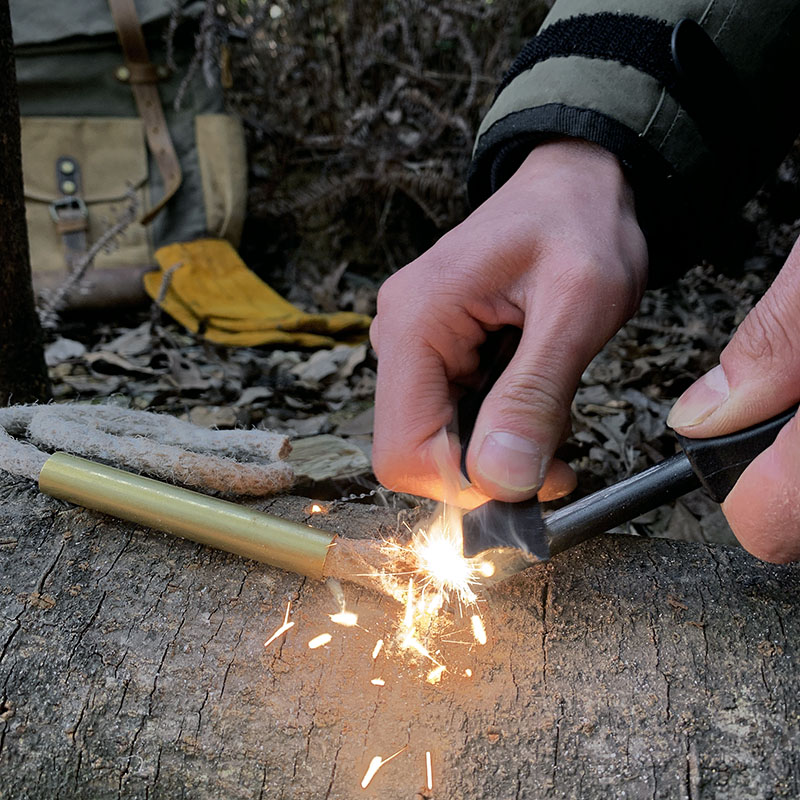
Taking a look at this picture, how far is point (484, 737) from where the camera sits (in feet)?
3.48

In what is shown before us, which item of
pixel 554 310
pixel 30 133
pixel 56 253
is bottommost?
pixel 56 253

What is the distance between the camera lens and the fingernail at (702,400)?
1.19m

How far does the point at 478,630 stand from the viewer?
118 centimetres

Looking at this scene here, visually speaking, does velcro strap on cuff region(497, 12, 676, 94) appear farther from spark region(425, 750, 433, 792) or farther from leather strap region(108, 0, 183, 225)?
leather strap region(108, 0, 183, 225)

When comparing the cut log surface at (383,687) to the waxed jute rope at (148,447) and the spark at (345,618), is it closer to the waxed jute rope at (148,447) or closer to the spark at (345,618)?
the spark at (345,618)

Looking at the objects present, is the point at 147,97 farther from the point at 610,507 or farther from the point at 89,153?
the point at 610,507

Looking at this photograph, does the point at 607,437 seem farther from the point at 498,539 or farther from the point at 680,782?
the point at 680,782

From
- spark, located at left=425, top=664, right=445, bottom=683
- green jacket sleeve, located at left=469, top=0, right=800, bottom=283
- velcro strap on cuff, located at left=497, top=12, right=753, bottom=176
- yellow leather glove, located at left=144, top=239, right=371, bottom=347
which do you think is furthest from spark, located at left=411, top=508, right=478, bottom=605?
yellow leather glove, located at left=144, top=239, right=371, bottom=347

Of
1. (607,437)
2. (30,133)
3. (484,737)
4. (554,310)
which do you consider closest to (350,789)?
(484,737)

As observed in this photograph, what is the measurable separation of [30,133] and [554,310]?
3.42 metres

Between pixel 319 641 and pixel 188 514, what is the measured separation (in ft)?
1.05

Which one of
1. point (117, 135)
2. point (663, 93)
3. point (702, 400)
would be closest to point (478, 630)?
point (702, 400)

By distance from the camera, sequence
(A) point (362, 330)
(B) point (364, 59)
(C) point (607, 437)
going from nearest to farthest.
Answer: (C) point (607, 437) < (A) point (362, 330) < (B) point (364, 59)

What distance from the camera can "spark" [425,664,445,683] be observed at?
111 centimetres
